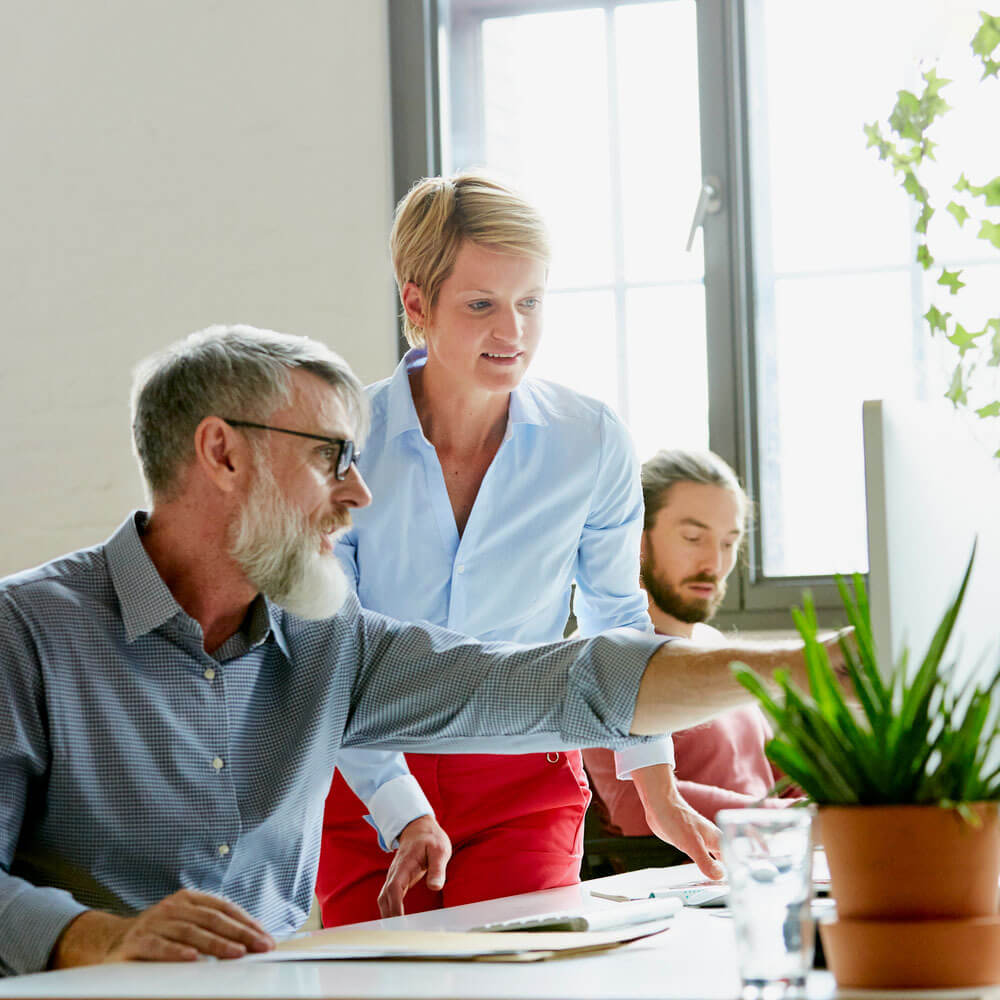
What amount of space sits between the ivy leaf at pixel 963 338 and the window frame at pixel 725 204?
85.6 inches

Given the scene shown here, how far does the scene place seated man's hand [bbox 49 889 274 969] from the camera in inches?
42.9

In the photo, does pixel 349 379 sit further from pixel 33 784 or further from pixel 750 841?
pixel 750 841

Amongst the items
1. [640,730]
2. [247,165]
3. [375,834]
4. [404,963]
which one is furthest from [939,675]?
[247,165]

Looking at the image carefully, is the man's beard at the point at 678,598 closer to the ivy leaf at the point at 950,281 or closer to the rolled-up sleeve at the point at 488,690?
the rolled-up sleeve at the point at 488,690

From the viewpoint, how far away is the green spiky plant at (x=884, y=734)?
0.86 metres

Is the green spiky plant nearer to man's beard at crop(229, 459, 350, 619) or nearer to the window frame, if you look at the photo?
man's beard at crop(229, 459, 350, 619)

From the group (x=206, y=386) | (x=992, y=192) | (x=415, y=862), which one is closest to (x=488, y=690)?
(x=415, y=862)

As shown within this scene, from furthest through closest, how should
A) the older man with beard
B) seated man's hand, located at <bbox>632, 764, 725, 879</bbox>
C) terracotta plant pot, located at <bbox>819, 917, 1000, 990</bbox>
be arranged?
1. seated man's hand, located at <bbox>632, 764, 725, 879</bbox>
2. the older man with beard
3. terracotta plant pot, located at <bbox>819, 917, 1000, 990</bbox>

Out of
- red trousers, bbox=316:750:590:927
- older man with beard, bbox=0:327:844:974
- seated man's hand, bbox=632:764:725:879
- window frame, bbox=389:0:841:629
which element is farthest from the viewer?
window frame, bbox=389:0:841:629

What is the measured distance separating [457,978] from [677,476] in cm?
205

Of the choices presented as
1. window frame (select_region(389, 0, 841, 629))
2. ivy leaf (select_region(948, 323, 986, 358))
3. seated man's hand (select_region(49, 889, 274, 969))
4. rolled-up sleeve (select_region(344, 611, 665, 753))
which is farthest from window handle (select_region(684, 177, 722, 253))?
seated man's hand (select_region(49, 889, 274, 969))

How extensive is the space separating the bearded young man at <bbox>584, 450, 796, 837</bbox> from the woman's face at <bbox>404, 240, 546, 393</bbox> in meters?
0.91

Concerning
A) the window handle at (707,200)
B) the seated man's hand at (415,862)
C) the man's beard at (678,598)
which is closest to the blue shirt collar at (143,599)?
the seated man's hand at (415,862)

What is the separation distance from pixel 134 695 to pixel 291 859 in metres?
0.26
